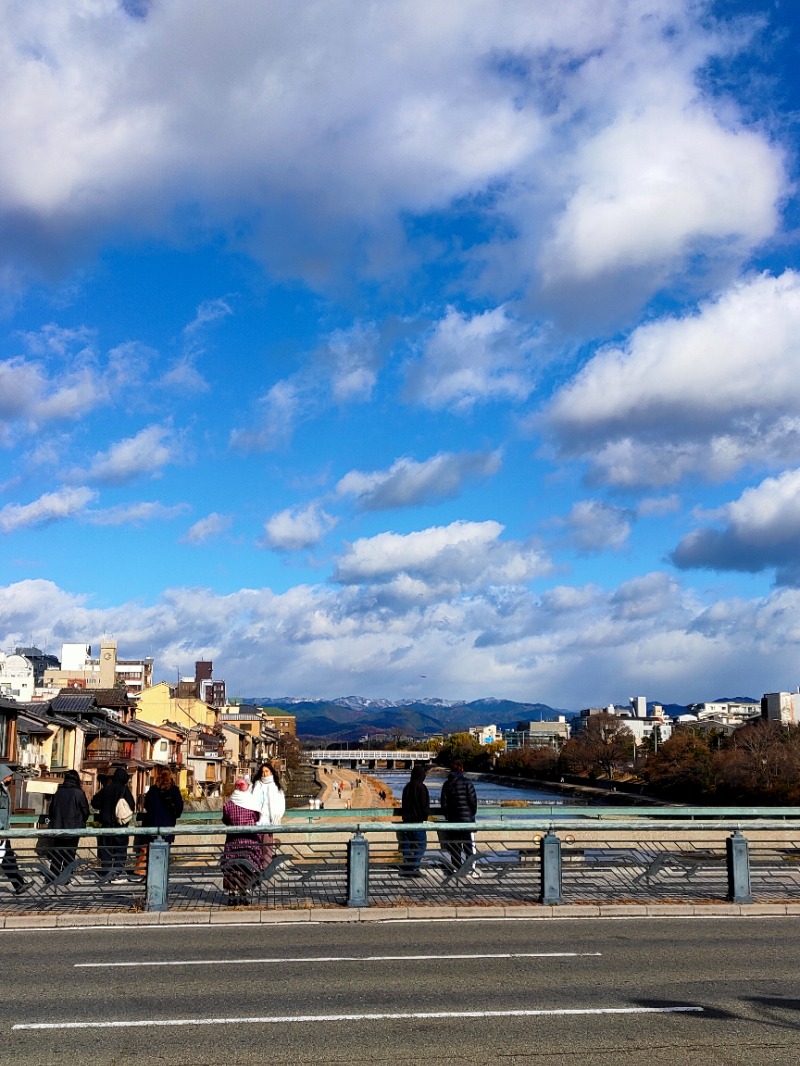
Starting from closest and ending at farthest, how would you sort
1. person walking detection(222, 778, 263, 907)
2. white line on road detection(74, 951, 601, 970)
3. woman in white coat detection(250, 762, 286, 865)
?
1. white line on road detection(74, 951, 601, 970)
2. person walking detection(222, 778, 263, 907)
3. woman in white coat detection(250, 762, 286, 865)

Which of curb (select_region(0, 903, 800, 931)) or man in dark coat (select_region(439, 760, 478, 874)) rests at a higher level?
man in dark coat (select_region(439, 760, 478, 874))

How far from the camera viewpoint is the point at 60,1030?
858cm

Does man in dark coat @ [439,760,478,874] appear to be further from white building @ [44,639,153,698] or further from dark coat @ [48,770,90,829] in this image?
white building @ [44,639,153,698]

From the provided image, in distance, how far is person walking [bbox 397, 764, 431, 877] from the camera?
632 inches

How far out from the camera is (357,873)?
1526 cm

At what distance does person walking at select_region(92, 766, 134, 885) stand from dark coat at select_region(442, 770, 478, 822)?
540cm

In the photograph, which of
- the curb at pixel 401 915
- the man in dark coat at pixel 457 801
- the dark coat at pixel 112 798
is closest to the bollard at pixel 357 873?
the curb at pixel 401 915

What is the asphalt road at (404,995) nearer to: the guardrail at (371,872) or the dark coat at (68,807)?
the guardrail at (371,872)

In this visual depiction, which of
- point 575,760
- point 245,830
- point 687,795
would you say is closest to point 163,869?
point 245,830

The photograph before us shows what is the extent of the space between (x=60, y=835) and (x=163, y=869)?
6.06ft

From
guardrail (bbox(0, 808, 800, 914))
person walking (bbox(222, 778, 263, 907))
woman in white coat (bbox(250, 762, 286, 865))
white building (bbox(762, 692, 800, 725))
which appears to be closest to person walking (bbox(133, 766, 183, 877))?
guardrail (bbox(0, 808, 800, 914))

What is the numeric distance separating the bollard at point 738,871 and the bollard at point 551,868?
283cm

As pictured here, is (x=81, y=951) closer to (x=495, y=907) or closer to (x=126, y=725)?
(x=495, y=907)

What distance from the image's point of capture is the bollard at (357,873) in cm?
1521
